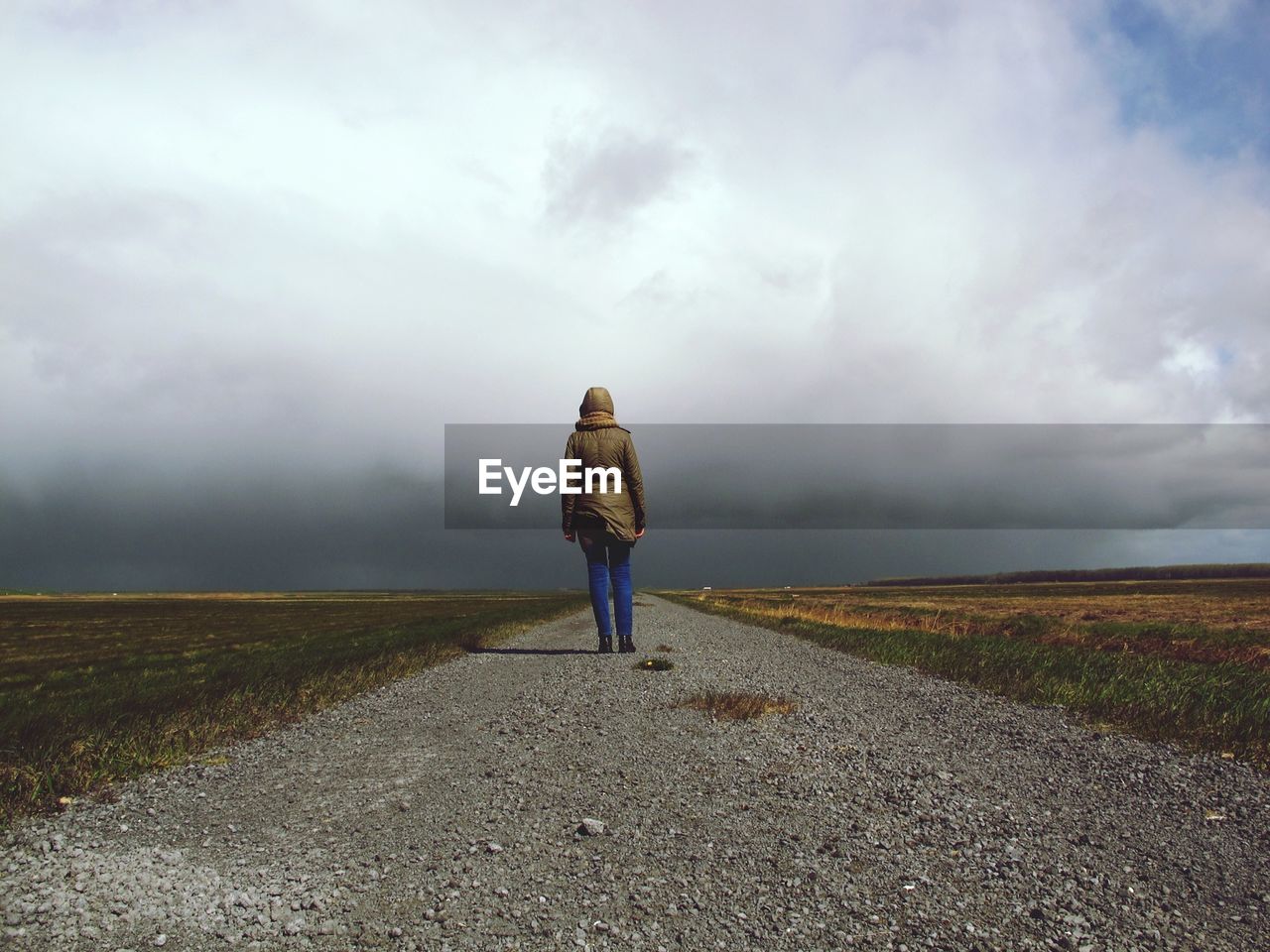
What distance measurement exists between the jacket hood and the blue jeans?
7.41ft

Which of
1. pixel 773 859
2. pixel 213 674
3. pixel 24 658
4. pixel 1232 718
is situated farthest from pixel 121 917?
pixel 24 658

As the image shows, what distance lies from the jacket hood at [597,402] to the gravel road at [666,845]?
694 centimetres

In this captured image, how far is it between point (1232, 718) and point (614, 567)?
8265 millimetres

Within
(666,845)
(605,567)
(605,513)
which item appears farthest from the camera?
(605,567)

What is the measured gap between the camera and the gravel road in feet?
8.79

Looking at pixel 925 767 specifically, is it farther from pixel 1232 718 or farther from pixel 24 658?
pixel 24 658

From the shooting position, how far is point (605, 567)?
39.7 ft

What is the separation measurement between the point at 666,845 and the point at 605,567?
28.4ft

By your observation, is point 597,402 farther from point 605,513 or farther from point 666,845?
point 666,845

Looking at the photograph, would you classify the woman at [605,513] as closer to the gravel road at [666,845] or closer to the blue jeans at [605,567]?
the blue jeans at [605,567]

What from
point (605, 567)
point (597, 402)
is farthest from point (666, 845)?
point (597, 402)

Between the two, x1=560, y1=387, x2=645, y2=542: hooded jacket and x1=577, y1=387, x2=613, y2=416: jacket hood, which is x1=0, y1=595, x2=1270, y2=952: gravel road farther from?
x1=577, y1=387, x2=613, y2=416: jacket hood

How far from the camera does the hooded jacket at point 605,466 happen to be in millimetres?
11719

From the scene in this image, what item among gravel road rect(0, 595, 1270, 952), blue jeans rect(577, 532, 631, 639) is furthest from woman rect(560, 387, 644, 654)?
gravel road rect(0, 595, 1270, 952)
